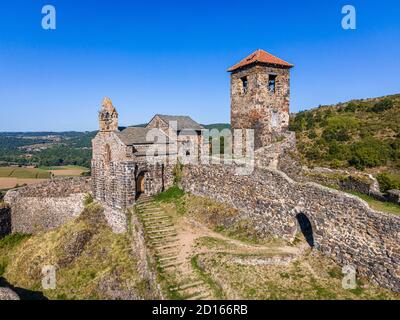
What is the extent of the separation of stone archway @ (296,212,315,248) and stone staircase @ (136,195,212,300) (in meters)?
4.86

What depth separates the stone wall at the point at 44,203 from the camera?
78.4ft

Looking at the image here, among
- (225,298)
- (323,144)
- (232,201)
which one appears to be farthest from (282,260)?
(323,144)

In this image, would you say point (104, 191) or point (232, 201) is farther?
point (104, 191)

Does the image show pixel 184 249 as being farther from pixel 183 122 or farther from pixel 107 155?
pixel 183 122

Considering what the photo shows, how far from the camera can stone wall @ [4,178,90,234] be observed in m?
23.9

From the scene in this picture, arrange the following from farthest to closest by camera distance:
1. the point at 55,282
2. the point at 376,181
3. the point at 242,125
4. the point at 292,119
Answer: the point at 292,119
the point at 242,125
the point at 55,282
the point at 376,181

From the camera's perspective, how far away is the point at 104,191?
21.3 metres

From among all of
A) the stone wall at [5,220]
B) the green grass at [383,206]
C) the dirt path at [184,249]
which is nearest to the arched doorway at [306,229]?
the dirt path at [184,249]

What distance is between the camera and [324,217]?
12.0 metres

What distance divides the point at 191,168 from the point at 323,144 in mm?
21985

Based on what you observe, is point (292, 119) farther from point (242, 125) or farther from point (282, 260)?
point (282, 260)

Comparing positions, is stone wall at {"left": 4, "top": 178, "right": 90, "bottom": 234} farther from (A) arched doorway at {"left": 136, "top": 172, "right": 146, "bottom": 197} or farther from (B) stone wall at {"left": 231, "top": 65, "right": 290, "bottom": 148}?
(B) stone wall at {"left": 231, "top": 65, "right": 290, "bottom": 148}

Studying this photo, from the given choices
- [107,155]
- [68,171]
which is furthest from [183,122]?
[68,171]

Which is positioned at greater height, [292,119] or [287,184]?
[292,119]
